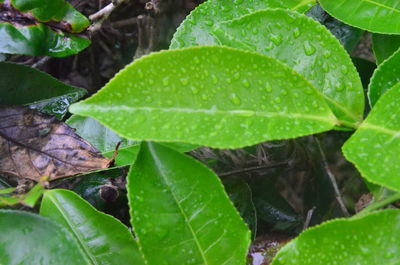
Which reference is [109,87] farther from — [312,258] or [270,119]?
[312,258]

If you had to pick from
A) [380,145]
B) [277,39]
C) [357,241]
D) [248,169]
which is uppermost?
[277,39]

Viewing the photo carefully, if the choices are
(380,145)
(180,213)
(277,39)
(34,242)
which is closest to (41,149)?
(34,242)

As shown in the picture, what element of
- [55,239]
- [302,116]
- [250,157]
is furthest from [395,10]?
[55,239]

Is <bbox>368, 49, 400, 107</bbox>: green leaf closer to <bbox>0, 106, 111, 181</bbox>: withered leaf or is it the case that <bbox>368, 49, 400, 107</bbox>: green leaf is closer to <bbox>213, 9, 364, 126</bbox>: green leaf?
<bbox>213, 9, 364, 126</bbox>: green leaf

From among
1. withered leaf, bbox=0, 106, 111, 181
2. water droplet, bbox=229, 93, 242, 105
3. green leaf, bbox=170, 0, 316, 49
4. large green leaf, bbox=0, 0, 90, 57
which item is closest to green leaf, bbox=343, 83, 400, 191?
water droplet, bbox=229, 93, 242, 105

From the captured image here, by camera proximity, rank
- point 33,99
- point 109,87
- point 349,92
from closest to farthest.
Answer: point 109,87 < point 349,92 < point 33,99

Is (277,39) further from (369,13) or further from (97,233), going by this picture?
(97,233)

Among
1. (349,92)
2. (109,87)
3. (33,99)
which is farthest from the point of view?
(33,99)
